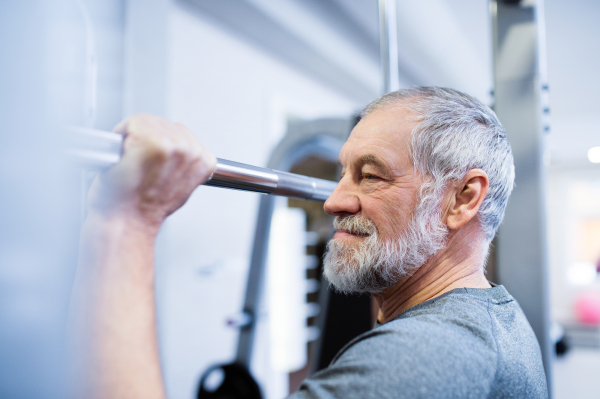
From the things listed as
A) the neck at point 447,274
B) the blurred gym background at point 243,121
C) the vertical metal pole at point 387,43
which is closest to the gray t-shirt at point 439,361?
the neck at point 447,274

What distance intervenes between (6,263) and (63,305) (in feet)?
0.16

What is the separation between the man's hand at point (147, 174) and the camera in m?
0.43

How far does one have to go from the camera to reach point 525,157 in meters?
0.99

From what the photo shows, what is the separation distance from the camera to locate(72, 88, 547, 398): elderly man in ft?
1.40

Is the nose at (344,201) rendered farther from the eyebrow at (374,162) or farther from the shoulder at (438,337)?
the shoulder at (438,337)

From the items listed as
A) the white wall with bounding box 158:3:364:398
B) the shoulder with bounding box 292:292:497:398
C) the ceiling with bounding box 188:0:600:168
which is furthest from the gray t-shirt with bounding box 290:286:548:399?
the ceiling with bounding box 188:0:600:168

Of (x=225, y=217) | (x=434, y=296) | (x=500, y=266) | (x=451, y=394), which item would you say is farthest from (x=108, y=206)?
(x=225, y=217)

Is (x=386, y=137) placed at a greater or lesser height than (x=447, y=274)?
greater

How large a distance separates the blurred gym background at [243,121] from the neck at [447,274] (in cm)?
30

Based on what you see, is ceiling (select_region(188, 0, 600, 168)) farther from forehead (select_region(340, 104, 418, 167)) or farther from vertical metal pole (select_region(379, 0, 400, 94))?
forehead (select_region(340, 104, 418, 167))

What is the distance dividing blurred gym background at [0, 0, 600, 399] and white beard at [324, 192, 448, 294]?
39 cm

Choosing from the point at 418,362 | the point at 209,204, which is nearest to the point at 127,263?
the point at 418,362

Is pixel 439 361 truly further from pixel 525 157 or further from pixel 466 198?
pixel 525 157

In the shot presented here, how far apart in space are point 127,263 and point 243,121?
90.6 inches
